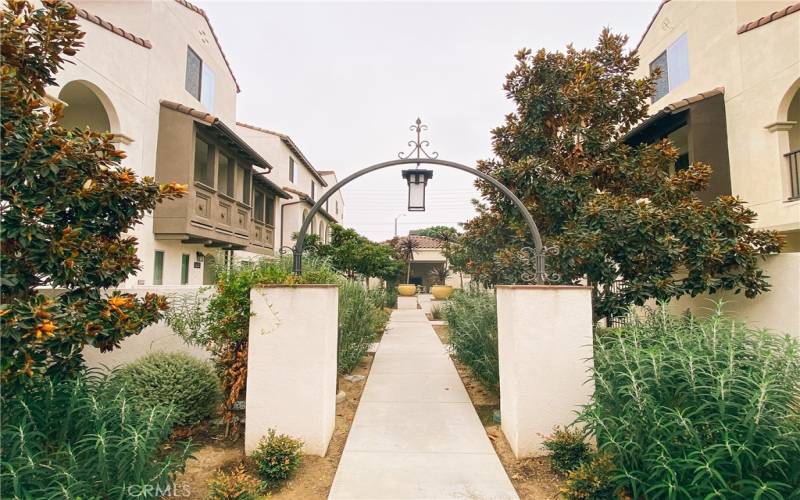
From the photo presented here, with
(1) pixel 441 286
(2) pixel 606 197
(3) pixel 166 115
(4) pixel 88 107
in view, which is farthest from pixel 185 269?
(1) pixel 441 286

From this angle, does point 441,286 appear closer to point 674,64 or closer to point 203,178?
point 203,178

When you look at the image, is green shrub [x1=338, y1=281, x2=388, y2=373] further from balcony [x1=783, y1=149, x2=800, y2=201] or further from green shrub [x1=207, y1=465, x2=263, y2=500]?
balcony [x1=783, y1=149, x2=800, y2=201]

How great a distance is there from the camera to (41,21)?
3.28m

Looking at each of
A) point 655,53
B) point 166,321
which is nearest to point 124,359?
point 166,321

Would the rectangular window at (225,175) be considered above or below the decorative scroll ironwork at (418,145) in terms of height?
above

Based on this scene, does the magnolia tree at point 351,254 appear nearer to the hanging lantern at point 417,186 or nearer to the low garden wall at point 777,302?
the hanging lantern at point 417,186

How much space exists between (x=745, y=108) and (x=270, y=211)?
54.9ft

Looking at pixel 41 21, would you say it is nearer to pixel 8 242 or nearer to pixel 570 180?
pixel 8 242

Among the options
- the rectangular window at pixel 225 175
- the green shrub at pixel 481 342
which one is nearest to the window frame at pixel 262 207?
the rectangular window at pixel 225 175

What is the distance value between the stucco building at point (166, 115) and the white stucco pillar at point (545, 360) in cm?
511

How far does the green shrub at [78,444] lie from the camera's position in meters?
2.59

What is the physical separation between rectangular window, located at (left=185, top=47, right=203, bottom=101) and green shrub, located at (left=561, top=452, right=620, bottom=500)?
12.8m

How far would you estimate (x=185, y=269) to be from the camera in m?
10.7

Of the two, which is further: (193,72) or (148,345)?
(193,72)
